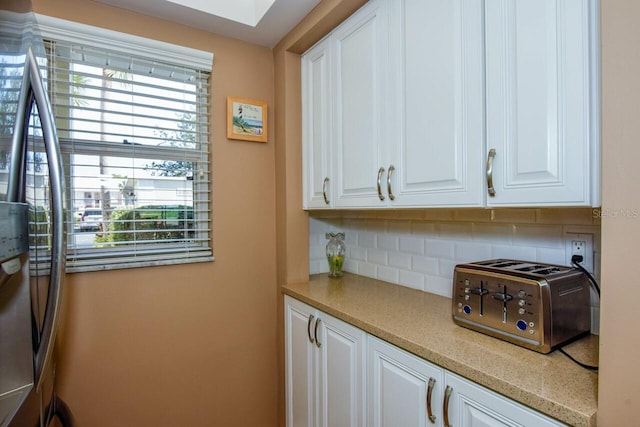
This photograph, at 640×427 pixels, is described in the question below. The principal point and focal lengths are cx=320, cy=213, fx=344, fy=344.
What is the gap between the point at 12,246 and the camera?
0.71 metres

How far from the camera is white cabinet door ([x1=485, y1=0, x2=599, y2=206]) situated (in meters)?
0.84

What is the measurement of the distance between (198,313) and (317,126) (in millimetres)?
1180

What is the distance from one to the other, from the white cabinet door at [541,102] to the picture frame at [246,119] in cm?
127

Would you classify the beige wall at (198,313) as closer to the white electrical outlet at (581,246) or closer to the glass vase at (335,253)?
the glass vase at (335,253)

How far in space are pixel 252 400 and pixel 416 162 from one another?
5.32 ft

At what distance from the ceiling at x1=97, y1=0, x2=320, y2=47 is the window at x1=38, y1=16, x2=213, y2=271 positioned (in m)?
0.15

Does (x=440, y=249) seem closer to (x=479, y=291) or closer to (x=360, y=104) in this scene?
(x=479, y=291)

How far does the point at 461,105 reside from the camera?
1.13 m

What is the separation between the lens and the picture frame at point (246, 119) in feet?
6.18

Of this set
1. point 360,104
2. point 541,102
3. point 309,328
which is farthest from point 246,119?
point 541,102

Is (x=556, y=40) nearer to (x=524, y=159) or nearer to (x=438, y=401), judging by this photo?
(x=524, y=159)

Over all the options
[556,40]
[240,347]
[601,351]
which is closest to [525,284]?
[601,351]

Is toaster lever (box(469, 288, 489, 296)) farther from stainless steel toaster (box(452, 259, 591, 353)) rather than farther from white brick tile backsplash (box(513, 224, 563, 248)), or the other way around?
white brick tile backsplash (box(513, 224, 563, 248))

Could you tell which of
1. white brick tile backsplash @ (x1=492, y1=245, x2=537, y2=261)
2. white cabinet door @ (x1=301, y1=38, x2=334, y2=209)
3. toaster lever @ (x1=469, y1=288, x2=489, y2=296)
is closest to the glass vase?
white cabinet door @ (x1=301, y1=38, x2=334, y2=209)
